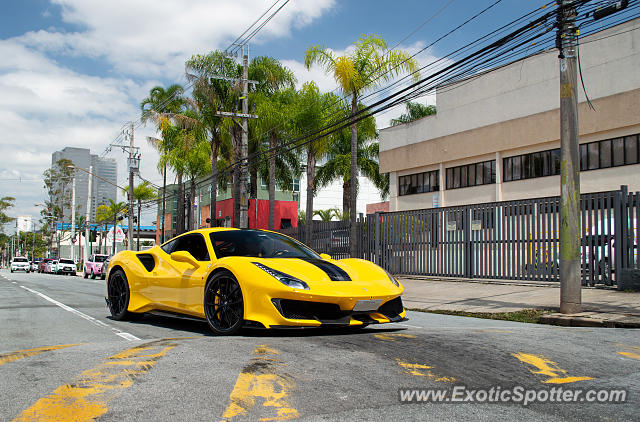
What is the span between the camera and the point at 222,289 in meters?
6.43

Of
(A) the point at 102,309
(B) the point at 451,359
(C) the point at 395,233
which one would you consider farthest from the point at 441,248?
(B) the point at 451,359

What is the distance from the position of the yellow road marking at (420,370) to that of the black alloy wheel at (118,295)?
200 inches

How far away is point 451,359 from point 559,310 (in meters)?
6.39

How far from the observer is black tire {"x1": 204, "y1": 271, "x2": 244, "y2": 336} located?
6137mm

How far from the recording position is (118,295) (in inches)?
336

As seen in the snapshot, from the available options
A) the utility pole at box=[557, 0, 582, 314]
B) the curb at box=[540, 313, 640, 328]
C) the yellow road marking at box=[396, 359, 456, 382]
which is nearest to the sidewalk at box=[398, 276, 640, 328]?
the curb at box=[540, 313, 640, 328]

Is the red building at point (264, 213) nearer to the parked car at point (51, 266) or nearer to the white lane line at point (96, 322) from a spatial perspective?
the parked car at point (51, 266)

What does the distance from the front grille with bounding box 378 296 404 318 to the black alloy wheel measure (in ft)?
12.9

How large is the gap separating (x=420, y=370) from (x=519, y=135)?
2821 cm

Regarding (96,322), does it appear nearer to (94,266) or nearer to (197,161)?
(94,266)

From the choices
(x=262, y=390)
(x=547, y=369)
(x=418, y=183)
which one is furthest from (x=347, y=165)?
(x=262, y=390)

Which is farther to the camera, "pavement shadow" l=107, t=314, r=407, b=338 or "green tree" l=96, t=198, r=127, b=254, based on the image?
"green tree" l=96, t=198, r=127, b=254

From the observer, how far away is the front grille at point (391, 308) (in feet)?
21.1

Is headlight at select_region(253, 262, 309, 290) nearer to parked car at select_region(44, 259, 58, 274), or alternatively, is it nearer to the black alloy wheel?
the black alloy wheel
